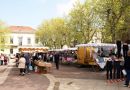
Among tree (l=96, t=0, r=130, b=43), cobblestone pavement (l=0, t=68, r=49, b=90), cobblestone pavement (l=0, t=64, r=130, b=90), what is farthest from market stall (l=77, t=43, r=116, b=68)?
cobblestone pavement (l=0, t=68, r=49, b=90)

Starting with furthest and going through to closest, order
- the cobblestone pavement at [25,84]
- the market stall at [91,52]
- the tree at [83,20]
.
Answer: the tree at [83,20] < the market stall at [91,52] < the cobblestone pavement at [25,84]

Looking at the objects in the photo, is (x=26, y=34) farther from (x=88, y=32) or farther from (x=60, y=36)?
(x=88, y=32)

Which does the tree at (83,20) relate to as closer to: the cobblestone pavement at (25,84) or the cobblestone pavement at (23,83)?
the cobblestone pavement at (23,83)

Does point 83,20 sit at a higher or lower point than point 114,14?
higher

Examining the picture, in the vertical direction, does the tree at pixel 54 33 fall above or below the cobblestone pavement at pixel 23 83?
above

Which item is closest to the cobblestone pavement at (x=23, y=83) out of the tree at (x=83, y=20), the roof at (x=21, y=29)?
the tree at (x=83, y=20)

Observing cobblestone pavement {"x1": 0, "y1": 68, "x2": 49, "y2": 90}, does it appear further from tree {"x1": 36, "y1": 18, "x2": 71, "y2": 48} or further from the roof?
the roof

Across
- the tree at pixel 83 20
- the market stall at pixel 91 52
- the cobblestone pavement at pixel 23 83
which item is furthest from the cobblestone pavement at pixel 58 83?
the tree at pixel 83 20

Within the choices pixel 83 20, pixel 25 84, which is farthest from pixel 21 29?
pixel 25 84

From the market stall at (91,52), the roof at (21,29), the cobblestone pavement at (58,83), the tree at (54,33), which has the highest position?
the roof at (21,29)

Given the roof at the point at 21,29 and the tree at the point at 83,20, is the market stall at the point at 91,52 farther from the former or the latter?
the roof at the point at 21,29

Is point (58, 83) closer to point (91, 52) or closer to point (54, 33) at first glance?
point (91, 52)

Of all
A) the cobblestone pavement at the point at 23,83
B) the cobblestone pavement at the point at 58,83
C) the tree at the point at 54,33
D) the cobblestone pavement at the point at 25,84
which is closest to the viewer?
the cobblestone pavement at the point at 25,84

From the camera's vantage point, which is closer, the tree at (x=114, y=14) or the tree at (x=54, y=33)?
the tree at (x=114, y=14)
